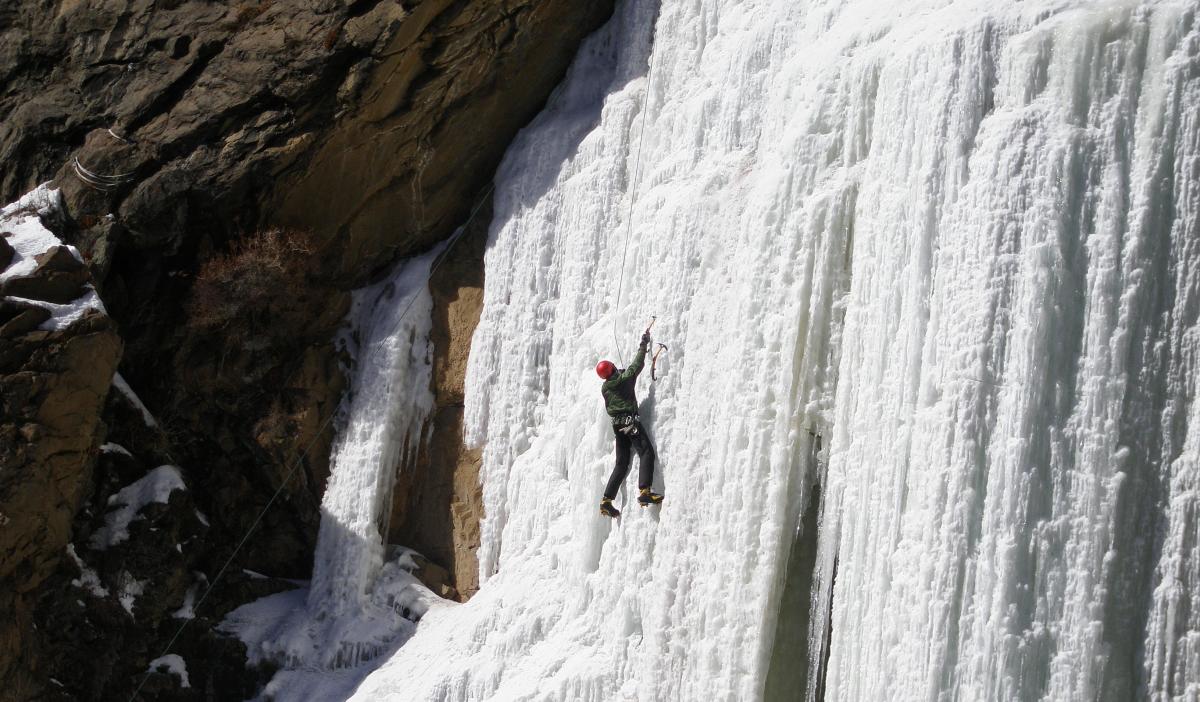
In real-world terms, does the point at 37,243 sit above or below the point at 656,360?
above

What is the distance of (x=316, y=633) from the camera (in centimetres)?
1554

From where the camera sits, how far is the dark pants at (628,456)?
12.3 m

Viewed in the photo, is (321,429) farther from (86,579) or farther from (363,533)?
(86,579)

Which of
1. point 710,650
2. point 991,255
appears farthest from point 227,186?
point 991,255

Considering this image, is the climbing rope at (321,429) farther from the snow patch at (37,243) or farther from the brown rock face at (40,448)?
A: the snow patch at (37,243)

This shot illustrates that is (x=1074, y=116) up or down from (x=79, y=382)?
up

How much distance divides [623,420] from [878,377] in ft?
9.98

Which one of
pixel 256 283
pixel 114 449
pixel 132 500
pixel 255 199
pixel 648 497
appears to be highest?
pixel 255 199

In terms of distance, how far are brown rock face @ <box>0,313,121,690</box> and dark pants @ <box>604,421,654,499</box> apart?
5.38m

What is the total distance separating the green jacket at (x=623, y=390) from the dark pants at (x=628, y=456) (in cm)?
15

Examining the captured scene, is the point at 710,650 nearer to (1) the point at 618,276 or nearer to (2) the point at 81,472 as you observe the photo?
(1) the point at 618,276

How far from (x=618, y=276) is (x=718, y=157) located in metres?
1.73

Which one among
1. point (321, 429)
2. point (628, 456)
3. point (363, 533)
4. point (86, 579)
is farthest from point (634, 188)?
point (86, 579)

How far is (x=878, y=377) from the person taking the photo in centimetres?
1001
